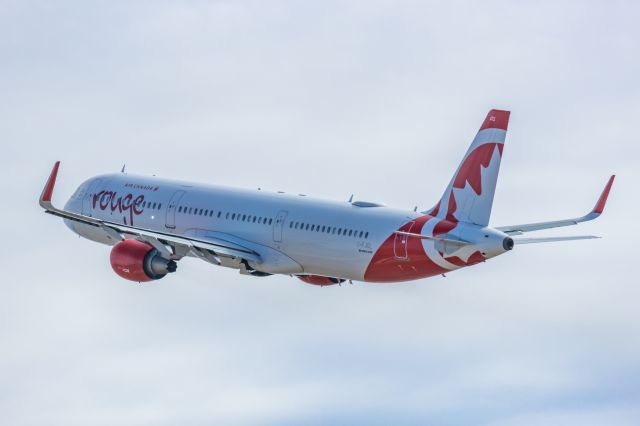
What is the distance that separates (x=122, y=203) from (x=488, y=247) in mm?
23869

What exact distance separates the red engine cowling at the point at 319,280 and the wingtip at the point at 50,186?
1364 cm

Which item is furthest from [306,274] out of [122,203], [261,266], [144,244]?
[122,203]

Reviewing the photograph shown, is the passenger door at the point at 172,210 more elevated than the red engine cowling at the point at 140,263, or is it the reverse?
the passenger door at the point at 172,210

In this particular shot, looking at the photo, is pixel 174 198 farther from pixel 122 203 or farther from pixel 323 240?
pixel 323 240

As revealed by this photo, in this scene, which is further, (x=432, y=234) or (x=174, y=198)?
(x=174, y=198)

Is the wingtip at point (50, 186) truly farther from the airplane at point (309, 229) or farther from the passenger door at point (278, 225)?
the passenger door at point (278, 225)

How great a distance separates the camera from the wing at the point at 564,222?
73562mm

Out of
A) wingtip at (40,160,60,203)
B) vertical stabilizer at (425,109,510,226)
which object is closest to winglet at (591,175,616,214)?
vertical stabilizer at (425,109,510,226)

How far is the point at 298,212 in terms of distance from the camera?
74.1 metres

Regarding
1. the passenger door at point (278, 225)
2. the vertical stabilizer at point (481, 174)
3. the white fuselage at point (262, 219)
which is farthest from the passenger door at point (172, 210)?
the vertical stabilizer at point (481, 174)

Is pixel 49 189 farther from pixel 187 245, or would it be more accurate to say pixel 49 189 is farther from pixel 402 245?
pixel 402 245

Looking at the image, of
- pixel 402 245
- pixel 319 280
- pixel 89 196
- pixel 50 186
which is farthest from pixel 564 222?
pixel 89 196

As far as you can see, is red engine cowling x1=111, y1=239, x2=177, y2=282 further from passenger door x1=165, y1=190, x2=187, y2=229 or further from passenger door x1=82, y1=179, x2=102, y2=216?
passenger door x1=82, y1=179, x2=102, y2=216

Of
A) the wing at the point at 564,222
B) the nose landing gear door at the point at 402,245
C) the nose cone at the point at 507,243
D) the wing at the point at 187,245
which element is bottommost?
the nose cone at the point at 507,243
